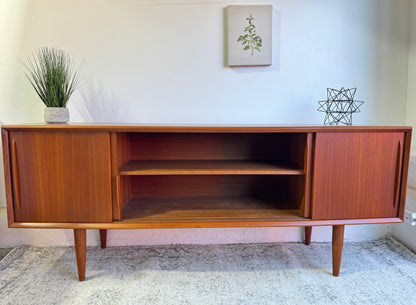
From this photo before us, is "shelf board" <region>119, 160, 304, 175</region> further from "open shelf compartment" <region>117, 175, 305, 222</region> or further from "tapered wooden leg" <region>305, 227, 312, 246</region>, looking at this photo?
"tapered wooden leg" <region>305, 227, 312, 246</region>

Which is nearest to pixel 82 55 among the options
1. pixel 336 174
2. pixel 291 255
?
pixel 336 174

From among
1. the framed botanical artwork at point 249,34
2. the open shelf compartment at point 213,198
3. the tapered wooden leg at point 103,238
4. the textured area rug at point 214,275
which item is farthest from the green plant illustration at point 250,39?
the tapered wooden leg at point 103,238

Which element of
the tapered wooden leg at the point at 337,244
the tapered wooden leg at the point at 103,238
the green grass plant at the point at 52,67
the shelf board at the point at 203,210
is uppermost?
the green grass plant at the point at 52,67

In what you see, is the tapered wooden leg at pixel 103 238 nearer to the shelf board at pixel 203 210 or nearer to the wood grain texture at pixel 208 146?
the shelf board at pixel 203 210

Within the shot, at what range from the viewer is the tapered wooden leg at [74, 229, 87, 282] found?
104cm

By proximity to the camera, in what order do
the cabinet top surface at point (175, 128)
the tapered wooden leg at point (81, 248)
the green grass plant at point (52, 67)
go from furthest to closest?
the green grass plant at point (52, 67) → the tapered wooden leg at point (81, 248) → the cabinet top surface at point (175, 128)

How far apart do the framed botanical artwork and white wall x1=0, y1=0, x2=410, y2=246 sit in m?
0.05

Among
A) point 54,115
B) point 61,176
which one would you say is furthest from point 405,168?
point 54,115

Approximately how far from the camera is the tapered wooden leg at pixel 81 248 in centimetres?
104

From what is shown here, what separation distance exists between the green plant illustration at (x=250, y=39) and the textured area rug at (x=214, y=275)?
3.44ft

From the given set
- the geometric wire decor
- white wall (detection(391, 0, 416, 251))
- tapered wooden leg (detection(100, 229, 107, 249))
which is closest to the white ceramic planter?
tapered wooden leg (detection(100, 229, 107, 249))

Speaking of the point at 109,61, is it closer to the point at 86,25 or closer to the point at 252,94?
the point at 86,25

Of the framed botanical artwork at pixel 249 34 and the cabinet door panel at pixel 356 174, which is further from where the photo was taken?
the framed botanical artwork at pixel 249 34

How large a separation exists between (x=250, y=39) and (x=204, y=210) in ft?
2.88
